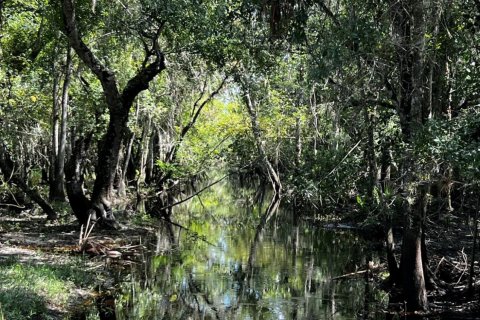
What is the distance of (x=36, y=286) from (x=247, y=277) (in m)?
5.91

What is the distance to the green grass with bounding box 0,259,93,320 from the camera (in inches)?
318

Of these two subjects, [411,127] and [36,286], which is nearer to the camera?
[36,286]

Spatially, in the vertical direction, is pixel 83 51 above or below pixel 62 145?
above

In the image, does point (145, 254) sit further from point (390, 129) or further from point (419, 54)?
point (419, 54)

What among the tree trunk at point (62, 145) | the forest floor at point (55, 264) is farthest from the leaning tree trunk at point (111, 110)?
the tree trunk at point (62, 145)

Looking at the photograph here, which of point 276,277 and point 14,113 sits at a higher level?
point 14,113

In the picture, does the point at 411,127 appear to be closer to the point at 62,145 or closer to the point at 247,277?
the point at 247,277

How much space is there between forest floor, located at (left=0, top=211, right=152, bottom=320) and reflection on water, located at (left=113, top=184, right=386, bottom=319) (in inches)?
28.4

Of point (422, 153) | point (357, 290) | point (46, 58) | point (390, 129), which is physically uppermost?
point (46, 58)

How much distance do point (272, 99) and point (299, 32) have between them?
1876 cm

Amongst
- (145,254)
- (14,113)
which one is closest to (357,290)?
(145,254)

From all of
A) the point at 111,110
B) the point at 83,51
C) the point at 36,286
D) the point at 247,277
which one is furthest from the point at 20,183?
the point at 36,286

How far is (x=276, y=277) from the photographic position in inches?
543

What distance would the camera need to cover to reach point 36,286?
928 cm
